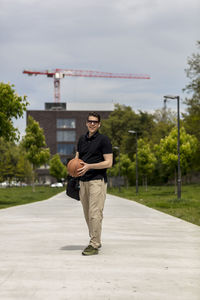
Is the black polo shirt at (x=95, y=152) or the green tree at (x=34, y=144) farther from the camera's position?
the green tree at (x=34, y=144)

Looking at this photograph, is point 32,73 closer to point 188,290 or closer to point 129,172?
point 129,172

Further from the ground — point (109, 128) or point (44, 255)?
point (109, 128)

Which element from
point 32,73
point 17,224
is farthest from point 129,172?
point 32,73

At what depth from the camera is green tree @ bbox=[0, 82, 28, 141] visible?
79.6ft

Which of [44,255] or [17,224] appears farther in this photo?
[17,224]

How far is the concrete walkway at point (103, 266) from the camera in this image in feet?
15.2

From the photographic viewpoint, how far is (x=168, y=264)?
6.18m

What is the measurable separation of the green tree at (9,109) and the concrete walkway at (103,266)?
14903 mm

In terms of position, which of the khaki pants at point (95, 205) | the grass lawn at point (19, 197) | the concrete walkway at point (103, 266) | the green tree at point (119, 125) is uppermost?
the green tree at point (119, 125)

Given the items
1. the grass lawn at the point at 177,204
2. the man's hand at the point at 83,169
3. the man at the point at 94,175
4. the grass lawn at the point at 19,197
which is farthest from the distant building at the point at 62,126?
the man's hand at the point at 83,169

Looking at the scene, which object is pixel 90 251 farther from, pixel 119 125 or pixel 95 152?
pixel 119 125

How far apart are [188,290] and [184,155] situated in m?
33.1

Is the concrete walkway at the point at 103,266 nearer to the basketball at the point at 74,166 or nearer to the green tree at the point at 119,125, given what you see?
the basketball at the point at 74,166

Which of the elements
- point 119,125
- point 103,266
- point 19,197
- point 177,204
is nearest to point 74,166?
point 103,266
